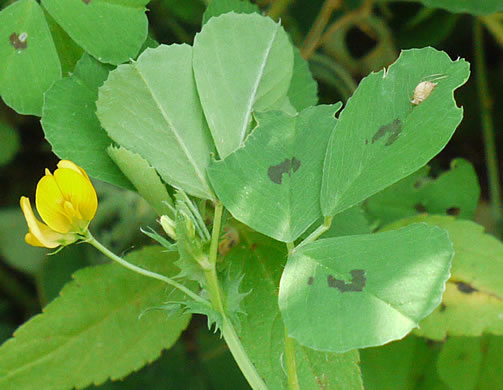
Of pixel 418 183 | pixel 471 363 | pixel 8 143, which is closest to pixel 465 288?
pixel 471 363

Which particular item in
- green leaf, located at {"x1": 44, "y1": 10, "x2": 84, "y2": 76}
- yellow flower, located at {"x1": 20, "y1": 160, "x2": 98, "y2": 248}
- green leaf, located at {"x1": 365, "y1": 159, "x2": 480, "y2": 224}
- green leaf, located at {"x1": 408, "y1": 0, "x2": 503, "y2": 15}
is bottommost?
green leaf, located at {"x1": 365, "y1": 159, "x2": 480, "y2": 224}

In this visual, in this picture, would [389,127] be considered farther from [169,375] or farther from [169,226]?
[169,375]

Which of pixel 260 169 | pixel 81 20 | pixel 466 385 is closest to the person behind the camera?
pixel 260 169

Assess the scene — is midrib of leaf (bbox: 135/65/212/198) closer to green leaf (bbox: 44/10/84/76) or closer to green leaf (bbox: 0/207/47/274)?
green leaf (bbox: 44/10/84/76)

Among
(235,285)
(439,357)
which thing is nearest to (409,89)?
(235,285)

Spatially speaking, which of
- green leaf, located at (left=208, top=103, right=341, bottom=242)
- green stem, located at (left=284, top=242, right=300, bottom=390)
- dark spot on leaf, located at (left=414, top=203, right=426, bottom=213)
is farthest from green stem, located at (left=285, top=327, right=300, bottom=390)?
dark spot on leaf, located at (left=414, top=203, right=426, bottom=213)

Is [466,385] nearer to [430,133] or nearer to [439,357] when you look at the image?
[439,357]
